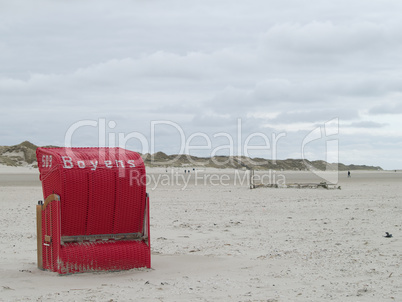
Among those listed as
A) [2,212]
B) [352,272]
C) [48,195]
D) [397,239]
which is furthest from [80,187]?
[2,212]

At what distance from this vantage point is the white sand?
297 inches

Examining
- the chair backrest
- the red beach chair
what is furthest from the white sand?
the chair backrest

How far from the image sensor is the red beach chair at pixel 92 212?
897cm

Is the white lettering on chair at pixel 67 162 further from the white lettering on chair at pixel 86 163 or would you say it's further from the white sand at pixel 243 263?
the white sand at pixel 243 263

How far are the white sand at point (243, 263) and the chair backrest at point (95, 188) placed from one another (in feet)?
2.83

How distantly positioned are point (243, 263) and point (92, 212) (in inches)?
118

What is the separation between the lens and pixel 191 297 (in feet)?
24.0

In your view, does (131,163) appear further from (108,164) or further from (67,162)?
(67,162)

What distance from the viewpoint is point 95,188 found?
914 centimetres

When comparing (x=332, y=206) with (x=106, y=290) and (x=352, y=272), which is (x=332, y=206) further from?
(x=106, y=290)

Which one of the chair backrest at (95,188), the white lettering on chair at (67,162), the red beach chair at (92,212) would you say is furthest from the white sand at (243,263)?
the white lettering on chair at (67,162)

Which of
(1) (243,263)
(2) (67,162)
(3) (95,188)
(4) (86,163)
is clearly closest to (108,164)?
(4) (86,163)

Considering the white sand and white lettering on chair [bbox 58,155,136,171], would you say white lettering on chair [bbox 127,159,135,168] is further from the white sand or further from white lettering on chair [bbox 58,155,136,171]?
the white sand

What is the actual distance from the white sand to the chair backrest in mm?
862
